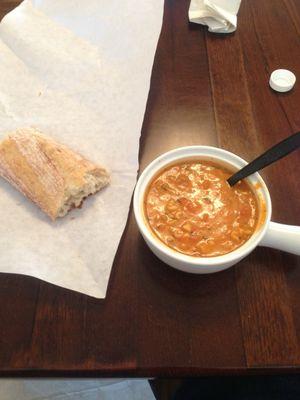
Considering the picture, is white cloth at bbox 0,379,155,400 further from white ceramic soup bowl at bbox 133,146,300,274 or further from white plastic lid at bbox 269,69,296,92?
white plastic lid at bbox 269,69,296,92

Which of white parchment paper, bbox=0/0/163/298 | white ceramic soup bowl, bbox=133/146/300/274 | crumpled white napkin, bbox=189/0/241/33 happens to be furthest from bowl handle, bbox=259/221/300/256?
crumpled white napkin, bbox=189/0/241/33

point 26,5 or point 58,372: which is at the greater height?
point 26,5

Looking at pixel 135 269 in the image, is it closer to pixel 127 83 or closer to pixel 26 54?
pixel 127 83

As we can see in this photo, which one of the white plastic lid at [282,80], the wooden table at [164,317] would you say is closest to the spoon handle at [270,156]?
the wooden table at [164,317]

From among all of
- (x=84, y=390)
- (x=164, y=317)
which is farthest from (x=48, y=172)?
(x=84, y=390)

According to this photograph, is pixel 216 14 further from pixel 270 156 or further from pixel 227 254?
pixel 227 254

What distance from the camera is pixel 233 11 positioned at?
1.15m

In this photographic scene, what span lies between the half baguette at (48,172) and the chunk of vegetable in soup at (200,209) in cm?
16

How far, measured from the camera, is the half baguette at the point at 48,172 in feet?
2.52

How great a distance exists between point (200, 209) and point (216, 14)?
2.40ft

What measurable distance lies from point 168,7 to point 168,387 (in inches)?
44.7

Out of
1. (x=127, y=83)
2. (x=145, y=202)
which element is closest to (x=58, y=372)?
(x=145, y=202)

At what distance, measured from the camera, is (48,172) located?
31.1 inches

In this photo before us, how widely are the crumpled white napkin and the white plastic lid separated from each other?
0.74ft
